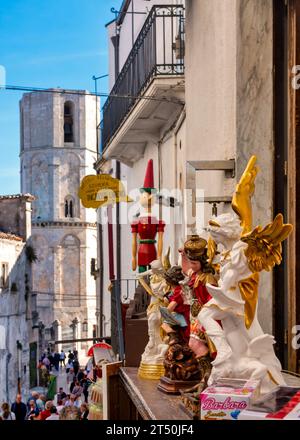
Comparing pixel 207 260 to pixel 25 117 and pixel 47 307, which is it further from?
pixel 25 117

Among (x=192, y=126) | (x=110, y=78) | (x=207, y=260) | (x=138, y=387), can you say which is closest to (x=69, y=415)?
(x=192, y=126)

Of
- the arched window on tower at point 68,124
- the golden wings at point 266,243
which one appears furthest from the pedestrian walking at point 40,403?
the arched window on tower at point 68,124

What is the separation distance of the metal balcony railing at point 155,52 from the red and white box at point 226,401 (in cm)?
614

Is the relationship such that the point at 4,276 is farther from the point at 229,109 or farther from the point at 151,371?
the point at 151,371

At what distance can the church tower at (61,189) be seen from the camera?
49531 mm

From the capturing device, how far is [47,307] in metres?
48.2

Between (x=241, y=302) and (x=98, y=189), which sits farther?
(x=98, y=189)

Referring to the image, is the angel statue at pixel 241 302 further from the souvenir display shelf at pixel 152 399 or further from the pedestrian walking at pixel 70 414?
the pedestrian walking at pixel 70 414

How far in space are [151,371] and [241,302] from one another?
1.34 m

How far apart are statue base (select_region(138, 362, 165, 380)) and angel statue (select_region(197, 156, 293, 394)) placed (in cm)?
110

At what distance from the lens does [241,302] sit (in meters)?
3.65

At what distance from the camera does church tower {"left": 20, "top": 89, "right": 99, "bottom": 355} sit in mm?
49531

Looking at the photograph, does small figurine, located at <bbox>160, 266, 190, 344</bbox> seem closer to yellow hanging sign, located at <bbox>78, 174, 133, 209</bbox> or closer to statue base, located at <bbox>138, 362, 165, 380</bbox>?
statue base, located at <bbox>138, 362, 165, 380</bbox>

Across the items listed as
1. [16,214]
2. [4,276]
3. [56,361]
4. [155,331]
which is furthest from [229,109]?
[16,214]
